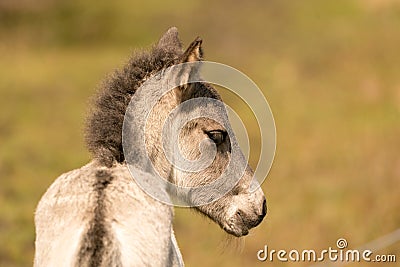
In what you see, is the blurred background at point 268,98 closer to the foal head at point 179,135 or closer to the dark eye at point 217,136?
the foal head at point 179,135

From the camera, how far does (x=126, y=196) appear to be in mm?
4043

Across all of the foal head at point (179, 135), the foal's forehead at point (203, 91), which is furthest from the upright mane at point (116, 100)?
the foal's forehead at point (203, 91)

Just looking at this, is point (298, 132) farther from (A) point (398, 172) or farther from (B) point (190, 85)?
(B) point (190, 85)

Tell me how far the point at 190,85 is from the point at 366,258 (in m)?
4.50

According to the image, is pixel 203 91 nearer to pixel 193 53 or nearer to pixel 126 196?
pixel 193 53

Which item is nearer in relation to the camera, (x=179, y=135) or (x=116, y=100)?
(x=116, y=100)

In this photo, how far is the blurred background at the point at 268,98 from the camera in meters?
10.5

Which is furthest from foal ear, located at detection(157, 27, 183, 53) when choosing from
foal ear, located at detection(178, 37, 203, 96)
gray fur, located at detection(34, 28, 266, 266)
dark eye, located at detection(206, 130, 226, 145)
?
dark eye, located at detection(206, 130, 226, 145)

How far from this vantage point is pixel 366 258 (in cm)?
843

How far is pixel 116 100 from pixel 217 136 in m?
0.71

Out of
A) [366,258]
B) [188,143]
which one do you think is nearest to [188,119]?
[188,143]

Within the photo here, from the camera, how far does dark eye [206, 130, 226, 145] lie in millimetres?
4836

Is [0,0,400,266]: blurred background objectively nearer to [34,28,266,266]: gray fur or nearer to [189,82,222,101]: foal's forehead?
[34,28,266,266]: gray fur

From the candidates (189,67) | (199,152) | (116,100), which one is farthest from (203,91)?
(116,100)
